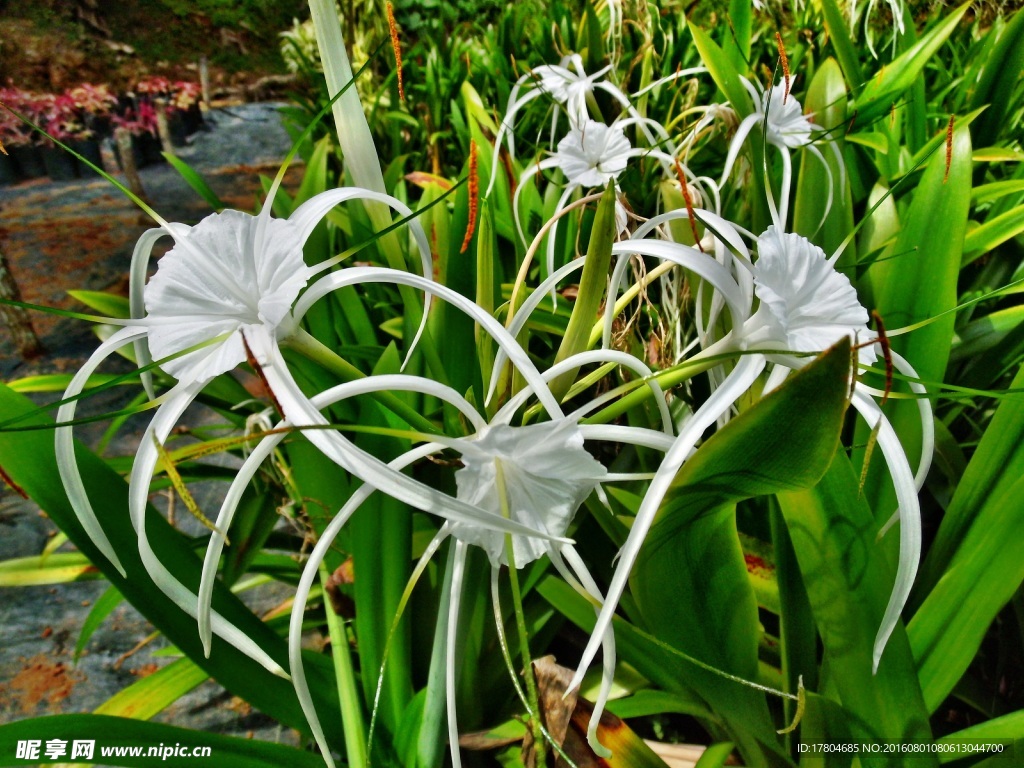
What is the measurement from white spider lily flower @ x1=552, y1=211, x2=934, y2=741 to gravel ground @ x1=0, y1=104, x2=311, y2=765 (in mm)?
932

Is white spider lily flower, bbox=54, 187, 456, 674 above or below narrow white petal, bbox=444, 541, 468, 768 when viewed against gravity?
above

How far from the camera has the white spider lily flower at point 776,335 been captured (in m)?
0.35

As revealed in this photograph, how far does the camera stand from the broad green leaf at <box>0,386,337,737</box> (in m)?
0.54

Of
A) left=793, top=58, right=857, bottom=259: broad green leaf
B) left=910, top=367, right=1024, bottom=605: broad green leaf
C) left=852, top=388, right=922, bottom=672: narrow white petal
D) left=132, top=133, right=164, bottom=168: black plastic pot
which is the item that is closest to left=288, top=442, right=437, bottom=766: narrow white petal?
left=852, top=388, right=922, bottom=672: narrow white petal

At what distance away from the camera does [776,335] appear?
372 mm

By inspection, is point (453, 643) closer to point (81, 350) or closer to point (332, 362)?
point (332, 362)

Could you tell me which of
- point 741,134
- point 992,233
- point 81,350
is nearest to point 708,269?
point 741,134

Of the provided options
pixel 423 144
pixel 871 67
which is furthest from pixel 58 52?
pixel 871 67

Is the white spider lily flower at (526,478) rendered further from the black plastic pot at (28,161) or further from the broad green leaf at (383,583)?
the black plastic pot at (28,161)

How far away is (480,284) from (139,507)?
0.26 metres

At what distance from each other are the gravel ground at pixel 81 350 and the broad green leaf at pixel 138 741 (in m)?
0.43

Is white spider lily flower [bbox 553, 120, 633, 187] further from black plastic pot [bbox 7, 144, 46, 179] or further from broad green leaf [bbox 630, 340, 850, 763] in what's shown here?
black plastic pot [bbox 7, 144, 46, 179]

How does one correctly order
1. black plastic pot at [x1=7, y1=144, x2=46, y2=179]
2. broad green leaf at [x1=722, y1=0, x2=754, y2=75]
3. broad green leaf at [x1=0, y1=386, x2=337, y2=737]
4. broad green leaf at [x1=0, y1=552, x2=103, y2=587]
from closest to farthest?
broad green leaf at [x1=0, y1=386, x2=337, y2=737] < broad green leaf at [x1=0, y1=552, x2=103, y2=587] < broad green leaf at [x1=722, y1=0, x2=754, y2=75] < black plastic pot at [x1=7, y1=144, x2=46, y2=179]

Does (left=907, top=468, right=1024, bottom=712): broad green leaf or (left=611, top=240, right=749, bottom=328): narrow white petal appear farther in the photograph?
(left=907, top=468, right=1024, bottom=712): broad green leaf
